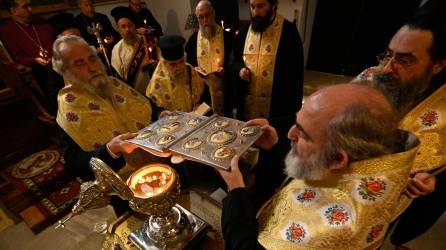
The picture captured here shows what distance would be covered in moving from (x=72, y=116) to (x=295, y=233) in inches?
65.7

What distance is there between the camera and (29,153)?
3697 mm

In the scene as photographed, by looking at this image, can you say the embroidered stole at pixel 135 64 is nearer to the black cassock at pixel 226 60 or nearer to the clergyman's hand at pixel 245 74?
the black cassock at pixel 226 60

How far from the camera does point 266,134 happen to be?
159cm

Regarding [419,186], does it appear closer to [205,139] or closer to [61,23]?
[205,139]

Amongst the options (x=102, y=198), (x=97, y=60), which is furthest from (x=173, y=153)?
(x=97, y=60)

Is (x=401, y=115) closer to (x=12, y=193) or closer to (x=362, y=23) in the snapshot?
(x=12, y=193)

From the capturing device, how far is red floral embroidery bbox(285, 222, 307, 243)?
907 millimetres

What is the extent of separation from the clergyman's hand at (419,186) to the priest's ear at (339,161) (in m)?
0.60

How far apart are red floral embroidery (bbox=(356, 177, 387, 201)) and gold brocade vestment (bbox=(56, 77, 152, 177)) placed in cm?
147

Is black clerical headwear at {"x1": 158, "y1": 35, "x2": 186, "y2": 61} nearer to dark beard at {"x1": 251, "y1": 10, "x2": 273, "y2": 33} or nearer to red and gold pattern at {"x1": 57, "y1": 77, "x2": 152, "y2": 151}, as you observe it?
red and gold pattern at {"x1": 57, "y1": 77, "x2": 152, "y2": 151}

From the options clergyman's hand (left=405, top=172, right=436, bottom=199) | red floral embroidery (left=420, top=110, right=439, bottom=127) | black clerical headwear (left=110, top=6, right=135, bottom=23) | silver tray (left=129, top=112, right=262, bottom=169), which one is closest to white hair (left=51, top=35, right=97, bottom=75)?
silver tray (left=129, top=112, right=262, bottom=169)

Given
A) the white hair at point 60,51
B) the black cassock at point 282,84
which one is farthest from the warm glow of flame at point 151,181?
the white hair at point 60,51

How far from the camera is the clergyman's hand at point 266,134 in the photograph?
1.51 metres

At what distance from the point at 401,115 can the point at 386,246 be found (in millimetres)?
1380
